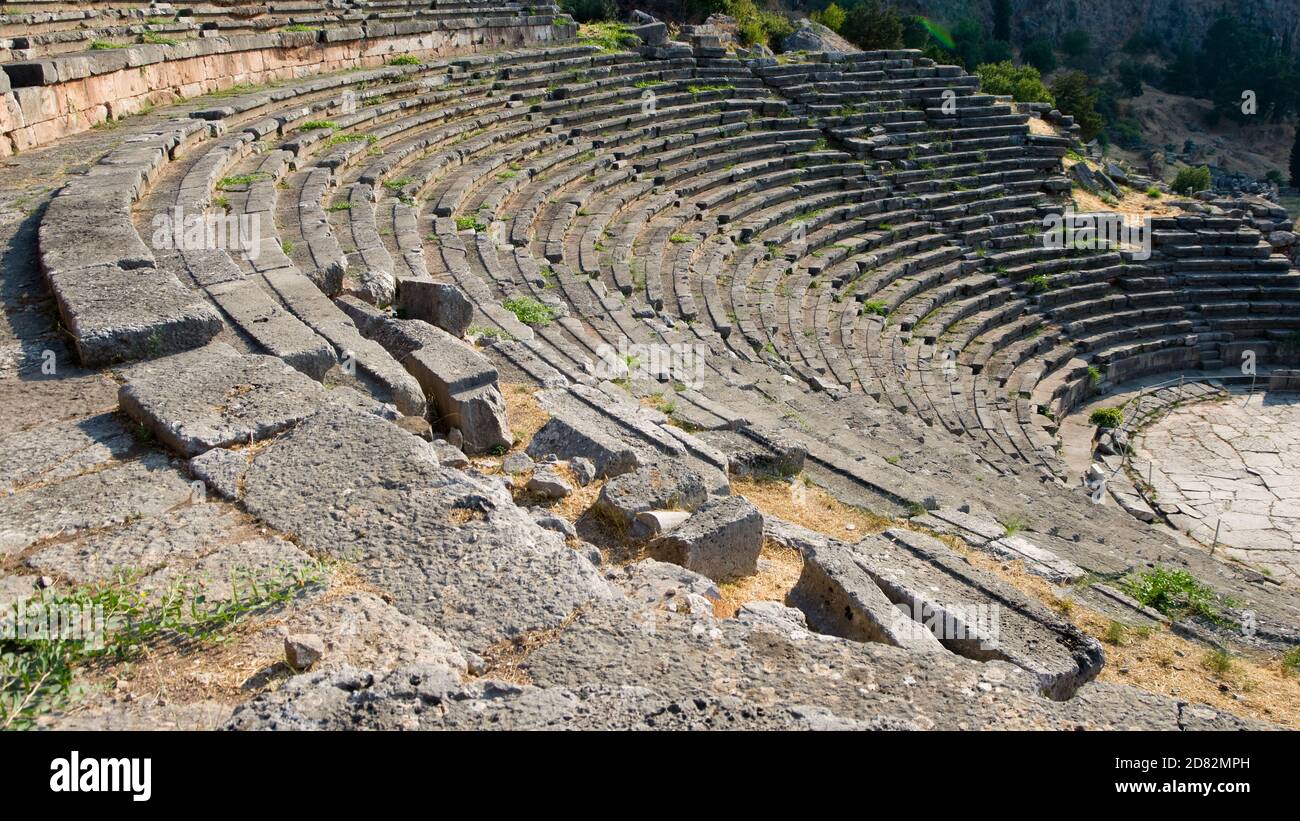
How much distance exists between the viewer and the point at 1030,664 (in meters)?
4.38

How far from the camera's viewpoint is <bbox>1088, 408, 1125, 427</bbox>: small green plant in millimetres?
14031

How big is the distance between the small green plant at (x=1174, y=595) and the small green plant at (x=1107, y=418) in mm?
7781

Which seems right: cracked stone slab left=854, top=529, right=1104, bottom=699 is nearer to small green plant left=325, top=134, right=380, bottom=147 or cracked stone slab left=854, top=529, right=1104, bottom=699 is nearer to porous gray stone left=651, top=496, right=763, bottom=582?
porous gray stone left=651, top=496, right=763, bottom=582

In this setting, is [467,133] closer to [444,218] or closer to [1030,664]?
[444,218]

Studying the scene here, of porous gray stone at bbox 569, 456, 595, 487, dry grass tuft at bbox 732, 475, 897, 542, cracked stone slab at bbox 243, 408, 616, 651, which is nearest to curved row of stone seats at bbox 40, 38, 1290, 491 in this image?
dry grass tuft at bbox 732, 475, 897, 542

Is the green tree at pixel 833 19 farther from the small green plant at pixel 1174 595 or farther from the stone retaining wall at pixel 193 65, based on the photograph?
the small green plant at pixel 1174 595

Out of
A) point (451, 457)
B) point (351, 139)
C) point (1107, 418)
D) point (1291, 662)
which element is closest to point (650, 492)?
point (451, 457)

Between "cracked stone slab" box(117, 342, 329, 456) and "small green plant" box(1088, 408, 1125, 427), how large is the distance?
487 inches

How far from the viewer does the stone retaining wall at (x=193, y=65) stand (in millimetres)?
A: 9781

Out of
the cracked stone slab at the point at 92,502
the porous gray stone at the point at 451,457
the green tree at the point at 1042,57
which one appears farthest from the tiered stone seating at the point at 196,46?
the green tree at the point at 1042,57

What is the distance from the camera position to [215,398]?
4.87 m

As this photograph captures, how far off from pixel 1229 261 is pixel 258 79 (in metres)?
17.7

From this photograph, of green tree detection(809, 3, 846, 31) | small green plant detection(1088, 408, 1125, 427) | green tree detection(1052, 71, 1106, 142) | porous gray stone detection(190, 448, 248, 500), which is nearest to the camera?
porous gray stone detection(190, 448, 248, 500)
